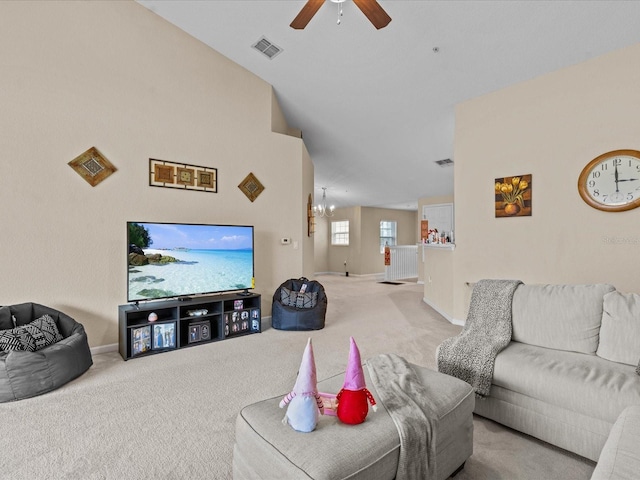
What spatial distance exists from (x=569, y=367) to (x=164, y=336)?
3427mm

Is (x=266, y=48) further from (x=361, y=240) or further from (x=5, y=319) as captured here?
(x=361, y=240)

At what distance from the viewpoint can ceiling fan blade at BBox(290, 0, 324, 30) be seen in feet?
7.59

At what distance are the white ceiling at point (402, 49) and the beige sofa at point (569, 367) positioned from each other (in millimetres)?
2387

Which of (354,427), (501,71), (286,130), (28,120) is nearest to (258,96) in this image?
(286,130)

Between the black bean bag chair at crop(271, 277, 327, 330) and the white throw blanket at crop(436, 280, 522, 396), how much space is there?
2.17 m

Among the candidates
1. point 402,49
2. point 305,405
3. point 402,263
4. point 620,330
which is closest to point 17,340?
point 305,405

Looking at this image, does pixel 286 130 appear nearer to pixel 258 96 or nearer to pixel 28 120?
pixel 258 96

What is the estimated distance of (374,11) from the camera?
2328 mm

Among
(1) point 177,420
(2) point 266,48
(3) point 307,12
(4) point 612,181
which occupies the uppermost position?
(2) point 266,48

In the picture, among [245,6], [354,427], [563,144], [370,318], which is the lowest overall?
[370,318]

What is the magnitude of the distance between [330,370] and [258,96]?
3.65 m

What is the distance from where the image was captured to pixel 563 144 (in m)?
3.47

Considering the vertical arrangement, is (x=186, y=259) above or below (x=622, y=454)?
above

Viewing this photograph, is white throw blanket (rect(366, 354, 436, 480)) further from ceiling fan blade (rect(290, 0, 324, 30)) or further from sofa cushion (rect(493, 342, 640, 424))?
ceiling fan blade (rect(290, 0, 324, 30))
